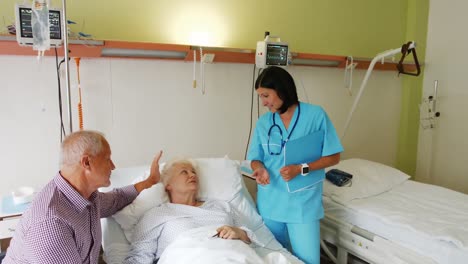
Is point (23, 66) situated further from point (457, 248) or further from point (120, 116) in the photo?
point (457, 248)

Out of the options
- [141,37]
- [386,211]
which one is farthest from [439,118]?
[141,37]

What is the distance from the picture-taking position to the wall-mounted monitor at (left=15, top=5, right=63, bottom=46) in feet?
5.69

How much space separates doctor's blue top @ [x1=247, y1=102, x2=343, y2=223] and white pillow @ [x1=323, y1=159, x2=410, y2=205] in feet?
1.59

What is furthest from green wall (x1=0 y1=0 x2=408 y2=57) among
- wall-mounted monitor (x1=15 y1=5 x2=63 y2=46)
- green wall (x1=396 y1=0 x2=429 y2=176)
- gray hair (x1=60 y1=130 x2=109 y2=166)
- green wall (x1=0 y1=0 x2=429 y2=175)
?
gray hair (x1=60 y1=130 x2=109 y2=166)

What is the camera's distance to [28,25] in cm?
176

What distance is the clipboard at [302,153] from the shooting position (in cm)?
195

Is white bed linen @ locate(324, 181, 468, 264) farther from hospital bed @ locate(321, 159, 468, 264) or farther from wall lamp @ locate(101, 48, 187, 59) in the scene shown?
wall lamp @ locate(101, 48, 187, 59)

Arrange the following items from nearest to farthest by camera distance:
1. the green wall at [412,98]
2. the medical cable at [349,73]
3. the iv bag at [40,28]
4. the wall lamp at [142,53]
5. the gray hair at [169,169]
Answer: the iv bag at [40,28] → the gray hair at [169,169] → the wall lamp at [142,53] → the medical cable at [349,73] → the green wall at [412,98]

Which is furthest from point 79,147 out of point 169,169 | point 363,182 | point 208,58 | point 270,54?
point 363,182

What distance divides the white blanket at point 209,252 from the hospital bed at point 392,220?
78 centimetres

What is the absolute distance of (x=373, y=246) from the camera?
2066 millimetres

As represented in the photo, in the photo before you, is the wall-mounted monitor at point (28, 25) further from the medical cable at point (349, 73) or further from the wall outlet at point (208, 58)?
the medical cable at point (349, 73)

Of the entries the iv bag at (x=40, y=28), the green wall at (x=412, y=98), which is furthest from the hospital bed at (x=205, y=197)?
the green wall at (x=412, y=98)

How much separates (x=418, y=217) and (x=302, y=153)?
832 millimetres
